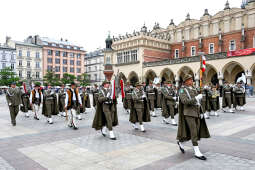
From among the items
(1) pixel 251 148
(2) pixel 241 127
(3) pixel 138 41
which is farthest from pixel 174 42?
(1) pixel 251 148

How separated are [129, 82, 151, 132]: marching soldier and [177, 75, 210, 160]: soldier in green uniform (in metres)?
2.82

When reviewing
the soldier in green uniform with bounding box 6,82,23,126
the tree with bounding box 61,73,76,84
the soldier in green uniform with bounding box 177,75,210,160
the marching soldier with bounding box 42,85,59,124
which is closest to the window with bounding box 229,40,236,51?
the marching soldier with bounding box 42,85,59,124

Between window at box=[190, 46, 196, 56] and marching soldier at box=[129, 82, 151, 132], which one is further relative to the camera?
window at box=[190, 46, 196, 56]

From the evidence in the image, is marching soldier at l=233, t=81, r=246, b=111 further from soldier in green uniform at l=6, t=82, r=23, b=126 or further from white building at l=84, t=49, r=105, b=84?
white building at l=84, t=49, r=105, b=84

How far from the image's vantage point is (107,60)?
158ft

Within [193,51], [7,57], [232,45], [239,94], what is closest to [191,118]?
[239,94]

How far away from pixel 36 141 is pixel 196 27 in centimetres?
3799

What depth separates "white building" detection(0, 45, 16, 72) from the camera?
2282 inches

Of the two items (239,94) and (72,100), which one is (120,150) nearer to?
(72,100)

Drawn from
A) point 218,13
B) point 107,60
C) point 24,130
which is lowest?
point 24,130

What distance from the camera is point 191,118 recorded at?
5262 millimetres

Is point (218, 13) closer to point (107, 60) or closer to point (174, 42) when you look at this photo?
point (174, 42)

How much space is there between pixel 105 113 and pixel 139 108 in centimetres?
158

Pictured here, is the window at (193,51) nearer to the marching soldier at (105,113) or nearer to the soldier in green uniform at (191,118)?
the marching soldier at (105,113)
